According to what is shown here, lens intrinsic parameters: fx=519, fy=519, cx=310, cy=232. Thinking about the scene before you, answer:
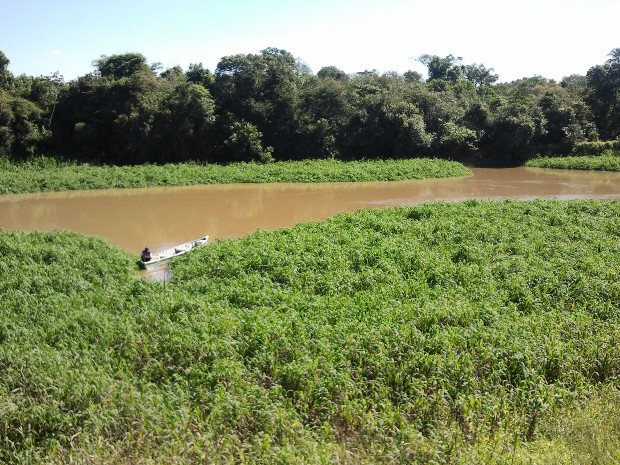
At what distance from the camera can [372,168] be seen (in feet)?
100

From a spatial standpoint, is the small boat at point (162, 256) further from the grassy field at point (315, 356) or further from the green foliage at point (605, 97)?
the green foliage at point (605, 97)

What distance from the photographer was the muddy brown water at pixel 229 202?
1756cm

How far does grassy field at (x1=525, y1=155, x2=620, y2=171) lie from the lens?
33.8m

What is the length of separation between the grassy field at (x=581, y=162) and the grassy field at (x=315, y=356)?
25.1 metres

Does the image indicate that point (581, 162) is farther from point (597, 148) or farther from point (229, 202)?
point (229, 202)

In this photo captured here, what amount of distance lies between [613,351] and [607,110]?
41.5 meters

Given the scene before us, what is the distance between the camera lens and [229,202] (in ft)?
74.2

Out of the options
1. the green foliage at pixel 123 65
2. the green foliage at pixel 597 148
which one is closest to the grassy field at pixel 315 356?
the green foliage at pixel 123 65

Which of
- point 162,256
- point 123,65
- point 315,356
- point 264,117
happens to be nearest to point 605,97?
point 264,117

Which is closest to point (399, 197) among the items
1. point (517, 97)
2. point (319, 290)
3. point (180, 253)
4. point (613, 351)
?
point (180, 253)

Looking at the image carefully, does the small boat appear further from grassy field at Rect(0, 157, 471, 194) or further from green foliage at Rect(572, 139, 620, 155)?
green foliage at Rect(572, 139, 620, 155)

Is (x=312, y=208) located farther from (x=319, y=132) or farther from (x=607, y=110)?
(x=607, y=110)

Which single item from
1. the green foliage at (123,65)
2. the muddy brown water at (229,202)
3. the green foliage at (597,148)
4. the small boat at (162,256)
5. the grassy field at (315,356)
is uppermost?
the green foliage at (123,65)

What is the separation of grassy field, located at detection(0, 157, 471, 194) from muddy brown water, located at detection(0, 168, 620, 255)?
0.87 m
